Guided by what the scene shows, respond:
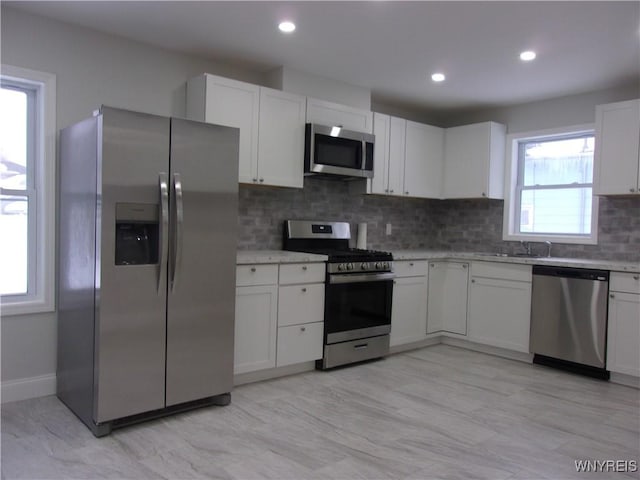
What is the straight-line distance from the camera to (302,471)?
2.36m

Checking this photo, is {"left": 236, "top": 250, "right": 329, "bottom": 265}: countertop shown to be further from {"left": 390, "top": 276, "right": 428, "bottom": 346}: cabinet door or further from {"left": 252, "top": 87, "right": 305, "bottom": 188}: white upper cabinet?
{"left": 390, "top": 276, "right": 428, "bottom": 346}: cabinet door

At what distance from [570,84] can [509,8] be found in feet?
5.96

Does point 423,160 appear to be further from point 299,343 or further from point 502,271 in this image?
point 299,343

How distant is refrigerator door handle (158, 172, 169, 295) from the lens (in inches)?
108

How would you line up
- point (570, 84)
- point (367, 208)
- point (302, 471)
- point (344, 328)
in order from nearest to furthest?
point (302, 471), point (344, 328), point (570, 84), point (367, 208)

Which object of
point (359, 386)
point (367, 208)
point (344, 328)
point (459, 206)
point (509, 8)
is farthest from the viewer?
point (459, 206)

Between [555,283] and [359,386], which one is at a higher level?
[555,283]

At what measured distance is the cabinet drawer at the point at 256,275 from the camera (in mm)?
3420

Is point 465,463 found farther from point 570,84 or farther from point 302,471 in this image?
A: point 570,84

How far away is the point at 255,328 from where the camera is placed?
353 cm

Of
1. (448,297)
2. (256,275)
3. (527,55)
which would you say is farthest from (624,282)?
(256,275)

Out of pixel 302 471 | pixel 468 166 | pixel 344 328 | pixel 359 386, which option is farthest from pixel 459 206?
pixel 302 471

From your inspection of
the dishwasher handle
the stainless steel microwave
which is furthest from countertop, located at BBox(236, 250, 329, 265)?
the dishwasher handle

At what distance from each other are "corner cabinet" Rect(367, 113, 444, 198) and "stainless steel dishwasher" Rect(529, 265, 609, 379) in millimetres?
1428
